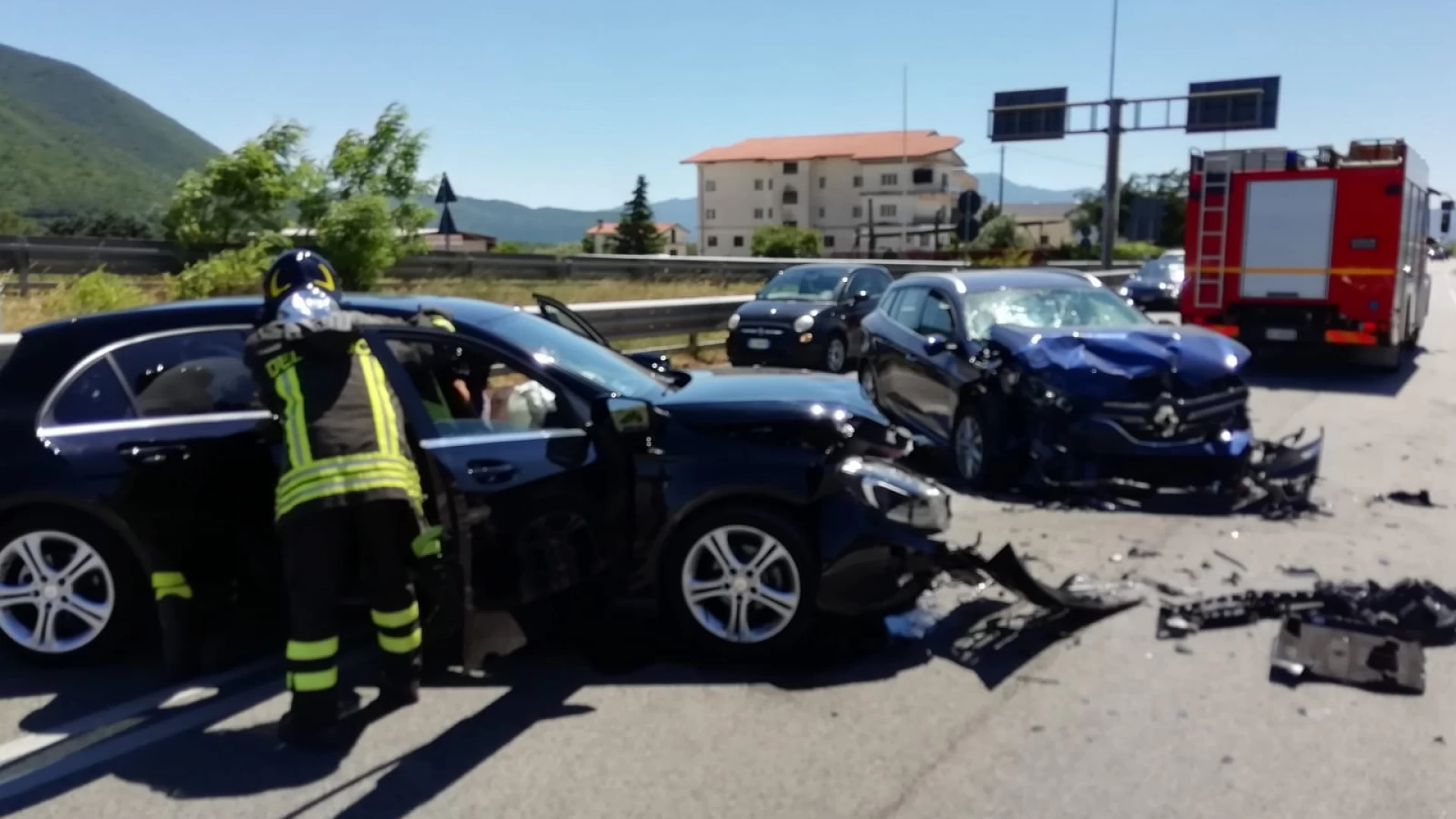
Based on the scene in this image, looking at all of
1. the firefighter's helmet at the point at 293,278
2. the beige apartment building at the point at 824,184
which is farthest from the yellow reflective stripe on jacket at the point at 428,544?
the beige apartment building at the point at 824,184

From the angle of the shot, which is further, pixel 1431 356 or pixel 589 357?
pixel 1431 356

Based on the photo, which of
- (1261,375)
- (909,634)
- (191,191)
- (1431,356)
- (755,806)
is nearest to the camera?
(755,806)

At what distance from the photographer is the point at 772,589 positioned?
5.35 m

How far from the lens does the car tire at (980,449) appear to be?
8.83 metres

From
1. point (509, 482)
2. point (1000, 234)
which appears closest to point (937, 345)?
→ point (509, 482)

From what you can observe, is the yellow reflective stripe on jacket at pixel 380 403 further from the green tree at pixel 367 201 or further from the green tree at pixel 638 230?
the green tree at pixel 638 230

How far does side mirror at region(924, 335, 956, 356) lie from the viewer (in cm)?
958

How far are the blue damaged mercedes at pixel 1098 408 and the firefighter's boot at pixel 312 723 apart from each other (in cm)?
488

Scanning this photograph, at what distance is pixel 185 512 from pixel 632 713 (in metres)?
2.01

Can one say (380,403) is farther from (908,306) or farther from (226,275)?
(226,275)

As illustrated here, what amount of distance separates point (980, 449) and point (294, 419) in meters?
5.53

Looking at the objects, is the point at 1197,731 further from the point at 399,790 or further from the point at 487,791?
the point at 399,790

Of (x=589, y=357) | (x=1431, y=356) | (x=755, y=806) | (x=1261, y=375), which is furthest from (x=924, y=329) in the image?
(x=1431, y=356)

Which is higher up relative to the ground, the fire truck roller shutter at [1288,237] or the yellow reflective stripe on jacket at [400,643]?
the fire truck roller shutter at [1288,237]
